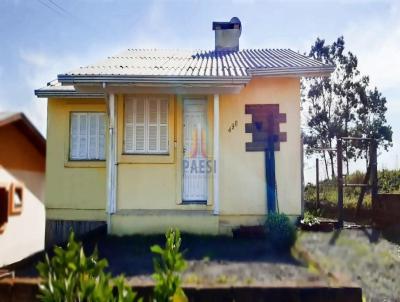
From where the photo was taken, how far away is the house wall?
9.37 ft

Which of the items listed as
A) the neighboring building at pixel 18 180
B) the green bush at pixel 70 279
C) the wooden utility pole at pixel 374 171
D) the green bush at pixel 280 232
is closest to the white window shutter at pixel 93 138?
the green bush at pixel 280 232

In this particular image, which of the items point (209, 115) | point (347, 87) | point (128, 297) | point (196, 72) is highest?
point (347, 87)

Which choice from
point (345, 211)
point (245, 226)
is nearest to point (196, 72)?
point (245, 226)

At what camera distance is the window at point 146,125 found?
27.0 feet

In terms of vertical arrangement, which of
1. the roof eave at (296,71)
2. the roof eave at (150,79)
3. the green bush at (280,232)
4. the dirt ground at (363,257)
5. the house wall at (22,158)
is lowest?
the dirt ground at (363,257)

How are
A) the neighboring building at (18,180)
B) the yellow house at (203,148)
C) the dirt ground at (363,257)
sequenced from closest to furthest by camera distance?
the neighboring building at (18,180) < the dirt ground at (363,257) < the yellow house at (203,148)

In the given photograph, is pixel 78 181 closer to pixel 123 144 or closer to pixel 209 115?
pixel 123 144

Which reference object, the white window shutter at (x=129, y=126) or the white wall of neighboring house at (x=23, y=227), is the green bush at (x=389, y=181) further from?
the white wall of neighboring house at (x=23, y=227)

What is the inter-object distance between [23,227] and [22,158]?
2.18 feet

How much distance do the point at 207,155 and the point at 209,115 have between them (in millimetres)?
895

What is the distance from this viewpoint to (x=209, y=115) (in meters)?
8.22

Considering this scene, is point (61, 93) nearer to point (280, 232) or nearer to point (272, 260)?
point (280, 232)

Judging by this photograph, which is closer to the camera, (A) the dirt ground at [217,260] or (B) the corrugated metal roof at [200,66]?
(A) the dirt ground at [217,260]

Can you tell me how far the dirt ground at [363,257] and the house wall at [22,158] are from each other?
3.86 m
